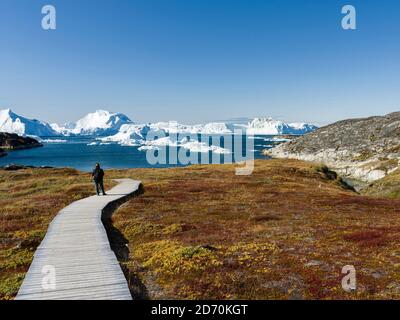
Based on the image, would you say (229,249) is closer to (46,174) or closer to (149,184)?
(149,184)

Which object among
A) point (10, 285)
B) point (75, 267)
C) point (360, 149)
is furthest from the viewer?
point (360, 149)

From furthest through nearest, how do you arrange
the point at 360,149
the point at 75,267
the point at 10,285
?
the point at 360,149
the point at 75,267
the point at 10,285

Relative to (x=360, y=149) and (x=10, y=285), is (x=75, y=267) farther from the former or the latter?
(x=360, y=149)

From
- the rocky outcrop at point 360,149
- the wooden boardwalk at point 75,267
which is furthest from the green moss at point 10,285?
the rocky outcrop at point 360,149

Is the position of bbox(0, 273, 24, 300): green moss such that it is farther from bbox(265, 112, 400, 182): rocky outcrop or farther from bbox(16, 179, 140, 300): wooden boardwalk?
bbox(265, 112, 400, 182): rocky outcrop

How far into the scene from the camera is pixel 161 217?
1233 inches

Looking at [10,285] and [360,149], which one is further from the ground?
[360,149]

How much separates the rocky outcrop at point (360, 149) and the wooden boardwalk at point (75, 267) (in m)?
96.7

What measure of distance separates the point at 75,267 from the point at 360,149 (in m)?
152

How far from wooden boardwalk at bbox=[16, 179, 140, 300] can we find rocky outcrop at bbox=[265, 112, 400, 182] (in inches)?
Result: 3807

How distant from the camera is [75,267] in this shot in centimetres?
1641

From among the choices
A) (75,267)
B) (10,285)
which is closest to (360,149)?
(75,267)
